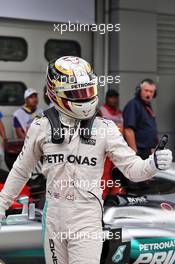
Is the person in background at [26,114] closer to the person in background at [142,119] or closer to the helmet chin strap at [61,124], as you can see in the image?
the person in background at [142,119]

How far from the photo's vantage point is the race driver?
9.40 ft

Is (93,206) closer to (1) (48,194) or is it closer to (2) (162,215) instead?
(1) (48,194)

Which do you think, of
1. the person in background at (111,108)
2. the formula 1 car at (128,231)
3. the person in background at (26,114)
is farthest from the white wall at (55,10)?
the formula 1 car at (128,231)

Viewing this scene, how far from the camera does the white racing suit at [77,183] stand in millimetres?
2850

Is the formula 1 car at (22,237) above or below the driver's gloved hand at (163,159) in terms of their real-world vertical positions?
below

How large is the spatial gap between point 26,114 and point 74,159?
5050 mm

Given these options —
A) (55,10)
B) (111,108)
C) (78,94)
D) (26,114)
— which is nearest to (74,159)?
(78,94)

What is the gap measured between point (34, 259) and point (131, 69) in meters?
6.08

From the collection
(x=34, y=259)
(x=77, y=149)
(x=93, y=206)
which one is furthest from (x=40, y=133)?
(x=34, y=259)

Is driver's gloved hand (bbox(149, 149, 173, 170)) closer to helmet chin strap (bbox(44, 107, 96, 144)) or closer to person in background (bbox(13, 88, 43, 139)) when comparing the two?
helmet chin strap (bbox(44, 107, 96, 144))

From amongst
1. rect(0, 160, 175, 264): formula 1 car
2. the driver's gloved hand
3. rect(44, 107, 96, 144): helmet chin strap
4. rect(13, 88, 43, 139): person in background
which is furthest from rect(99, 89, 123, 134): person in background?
the driver's gloved hand

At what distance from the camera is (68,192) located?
2.88 meters

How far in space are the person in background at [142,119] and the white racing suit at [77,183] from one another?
3034mm

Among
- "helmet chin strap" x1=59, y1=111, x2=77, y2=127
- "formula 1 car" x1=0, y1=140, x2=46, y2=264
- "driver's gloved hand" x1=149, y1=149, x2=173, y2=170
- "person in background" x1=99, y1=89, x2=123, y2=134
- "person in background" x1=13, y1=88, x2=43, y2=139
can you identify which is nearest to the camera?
"driver's gloved hand" x1=149, y1=149, x2=173, y2=170
